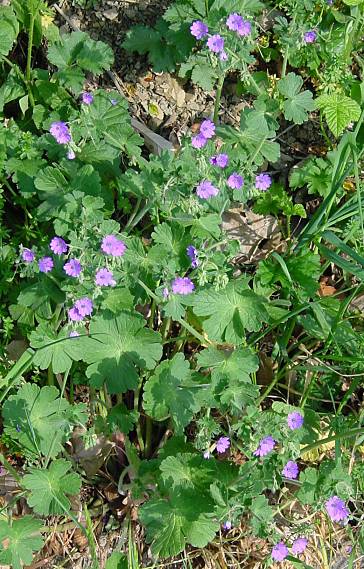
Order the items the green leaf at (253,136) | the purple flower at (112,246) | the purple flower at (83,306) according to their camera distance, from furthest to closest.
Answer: the green leaf at (253,136)
the purple flower at (83,306)
the purple flower at (112,246)

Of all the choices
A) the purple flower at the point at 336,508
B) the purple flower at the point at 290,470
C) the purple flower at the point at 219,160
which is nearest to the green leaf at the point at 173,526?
the purple flower at the point at 290,470

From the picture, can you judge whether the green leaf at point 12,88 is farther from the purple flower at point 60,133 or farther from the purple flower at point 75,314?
the purple flower at point 75,314

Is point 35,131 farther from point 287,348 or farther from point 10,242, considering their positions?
point 287,348

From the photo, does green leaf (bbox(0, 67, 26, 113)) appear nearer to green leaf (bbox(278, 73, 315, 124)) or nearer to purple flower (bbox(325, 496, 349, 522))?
green leaf (bbox(278, 73, 315, 124))

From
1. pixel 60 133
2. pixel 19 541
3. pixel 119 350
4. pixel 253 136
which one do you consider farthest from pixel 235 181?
pixel 19 541

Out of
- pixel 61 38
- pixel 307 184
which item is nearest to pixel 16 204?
pixel 61 38
